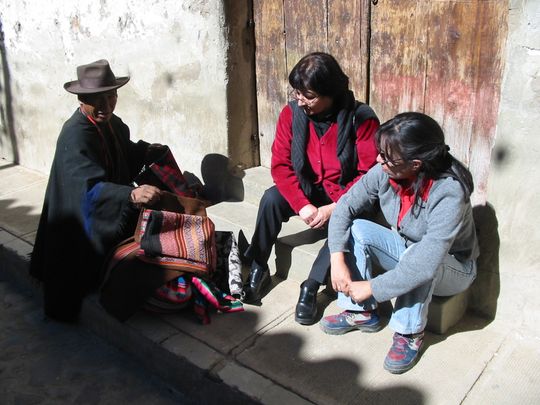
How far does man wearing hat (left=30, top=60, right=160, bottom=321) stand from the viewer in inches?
131

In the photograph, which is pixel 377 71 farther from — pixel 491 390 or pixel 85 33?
pixel 85 33

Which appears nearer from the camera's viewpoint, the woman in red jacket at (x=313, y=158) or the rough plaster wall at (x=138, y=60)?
the woman in red jacket at (x=313, y=158)

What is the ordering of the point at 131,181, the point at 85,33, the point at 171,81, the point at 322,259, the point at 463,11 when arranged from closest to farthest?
the point at 463,11, the point at 322,259, the point at 131,181, the point at 171,81, the point at 85,33

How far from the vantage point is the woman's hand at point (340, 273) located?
2.86 m

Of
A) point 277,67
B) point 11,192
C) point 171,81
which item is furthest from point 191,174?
point 11,192

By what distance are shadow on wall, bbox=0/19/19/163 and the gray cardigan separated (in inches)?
167

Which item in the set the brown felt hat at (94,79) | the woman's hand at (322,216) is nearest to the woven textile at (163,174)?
the brown felt hat at (94,79)

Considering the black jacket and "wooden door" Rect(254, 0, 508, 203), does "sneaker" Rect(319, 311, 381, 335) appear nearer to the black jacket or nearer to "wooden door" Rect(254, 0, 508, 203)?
"wooden door" Rect(254, 0, 508, 203)

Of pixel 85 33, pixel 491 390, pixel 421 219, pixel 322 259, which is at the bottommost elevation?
pixel 491 390

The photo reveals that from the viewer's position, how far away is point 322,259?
3207 millimetres

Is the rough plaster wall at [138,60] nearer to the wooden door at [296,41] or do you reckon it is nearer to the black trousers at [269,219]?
the wooden door at [296,41]

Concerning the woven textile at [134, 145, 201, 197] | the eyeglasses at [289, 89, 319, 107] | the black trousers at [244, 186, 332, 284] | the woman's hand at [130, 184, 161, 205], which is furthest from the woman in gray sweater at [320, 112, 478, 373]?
the woven textile at [134, 145, 201, 197]

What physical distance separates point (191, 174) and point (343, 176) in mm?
1628

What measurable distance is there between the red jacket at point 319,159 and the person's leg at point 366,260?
0.40 meters
